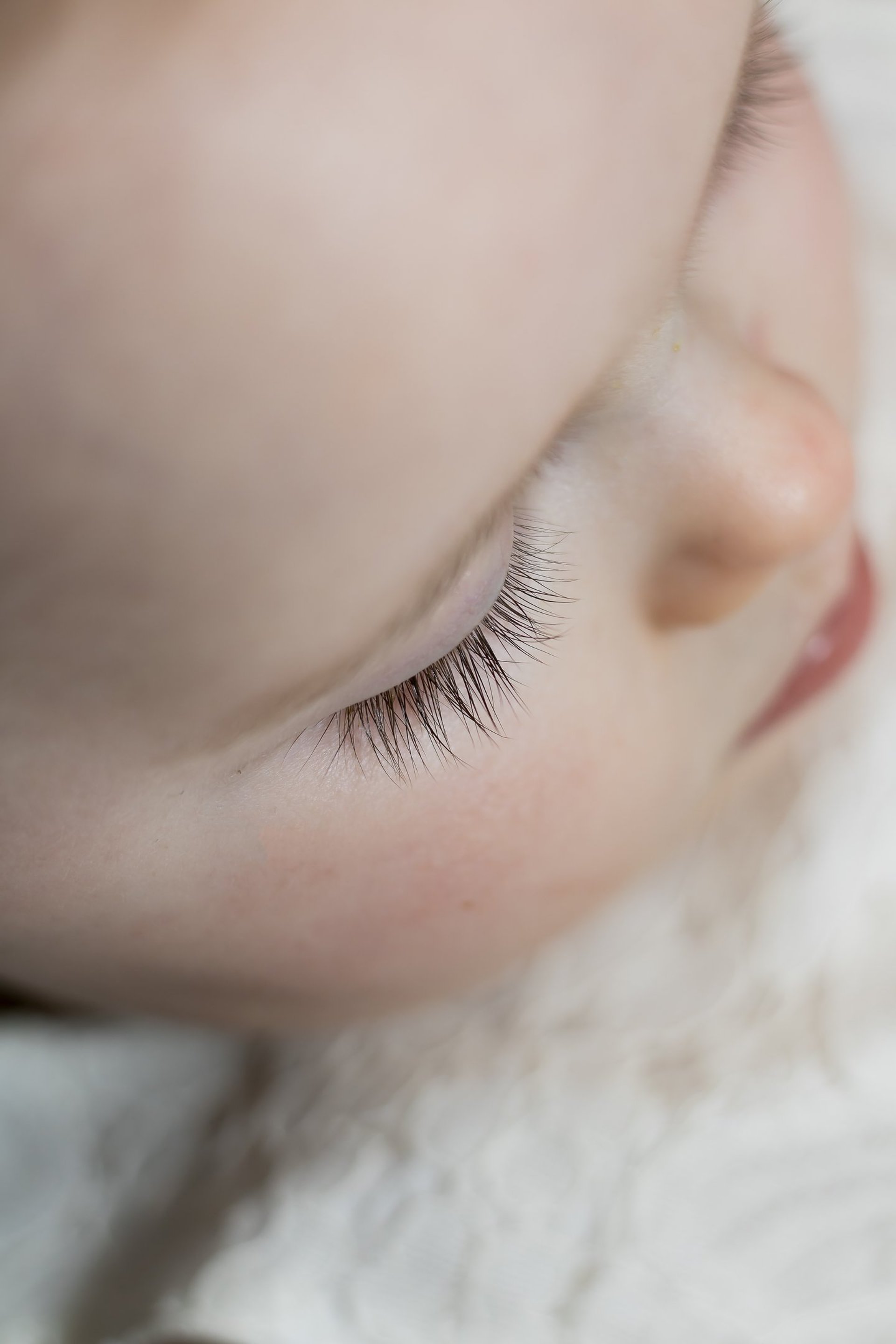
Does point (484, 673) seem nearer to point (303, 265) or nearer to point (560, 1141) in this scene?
point (303, 265)

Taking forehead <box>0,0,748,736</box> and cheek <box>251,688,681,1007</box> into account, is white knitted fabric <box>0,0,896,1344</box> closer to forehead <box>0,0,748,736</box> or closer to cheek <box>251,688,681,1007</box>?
cheek <box>251,688,681,1007</box>

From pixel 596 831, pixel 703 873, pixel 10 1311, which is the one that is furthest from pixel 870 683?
pixel 10 1311

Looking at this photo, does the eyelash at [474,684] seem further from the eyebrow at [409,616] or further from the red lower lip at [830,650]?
the red lower lip at [830,650]

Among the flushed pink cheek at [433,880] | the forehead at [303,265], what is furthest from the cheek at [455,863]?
the forehead at [303,265]

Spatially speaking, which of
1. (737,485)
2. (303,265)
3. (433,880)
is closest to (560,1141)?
(433,880)

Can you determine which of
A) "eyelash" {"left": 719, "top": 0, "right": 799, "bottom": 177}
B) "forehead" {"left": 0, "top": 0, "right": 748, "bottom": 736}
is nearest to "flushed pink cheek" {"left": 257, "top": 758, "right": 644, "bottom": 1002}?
"forehead" {"left": 0, "top": 0, "right": 748, "bottom": 736}

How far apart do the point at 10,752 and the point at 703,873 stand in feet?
1.22

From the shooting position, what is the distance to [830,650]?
0.60 metres

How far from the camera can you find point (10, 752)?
35cm

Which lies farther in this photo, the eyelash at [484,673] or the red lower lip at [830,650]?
the red lower lip at [830,650]

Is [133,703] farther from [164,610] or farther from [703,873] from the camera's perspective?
[703,873]

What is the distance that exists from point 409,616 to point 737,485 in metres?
0.15

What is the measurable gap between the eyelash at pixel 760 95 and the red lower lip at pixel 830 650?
0.20 metres

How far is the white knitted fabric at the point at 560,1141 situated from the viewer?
55cm
